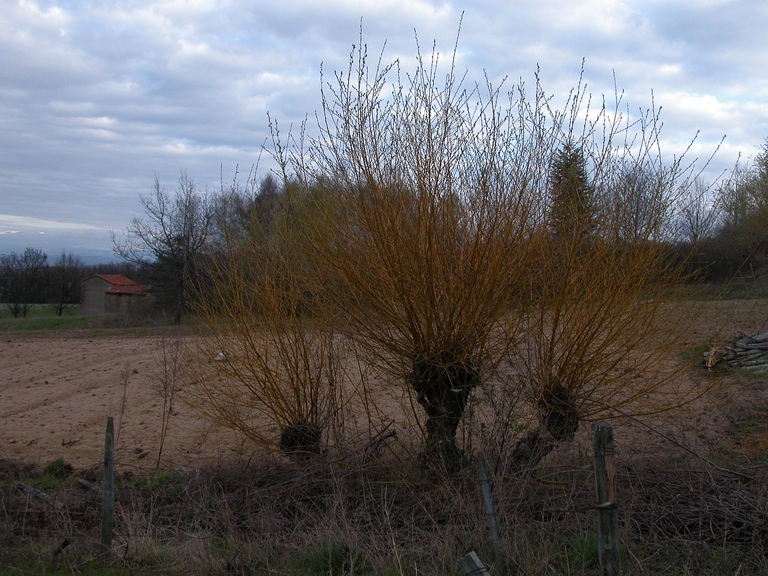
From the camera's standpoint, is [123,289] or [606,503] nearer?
[606,503]

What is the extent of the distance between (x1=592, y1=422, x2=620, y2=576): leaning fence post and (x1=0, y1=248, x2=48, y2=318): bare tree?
5168 cm

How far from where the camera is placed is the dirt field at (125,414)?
312 inches

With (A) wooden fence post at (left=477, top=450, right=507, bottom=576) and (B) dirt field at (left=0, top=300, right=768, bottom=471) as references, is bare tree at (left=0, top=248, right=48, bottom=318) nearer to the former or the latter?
(B) dirt field at (left=0, top=300, right=768, bottom=471)

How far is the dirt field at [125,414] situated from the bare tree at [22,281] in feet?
127

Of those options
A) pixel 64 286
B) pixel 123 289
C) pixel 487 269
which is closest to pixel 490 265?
pixel 487 269

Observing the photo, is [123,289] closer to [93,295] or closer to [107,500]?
[93,295]

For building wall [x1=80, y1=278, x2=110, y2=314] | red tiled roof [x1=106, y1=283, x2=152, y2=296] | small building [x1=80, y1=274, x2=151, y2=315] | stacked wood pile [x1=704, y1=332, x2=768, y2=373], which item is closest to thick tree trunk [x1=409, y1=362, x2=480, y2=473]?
stacked wood pile [x1=704, y1=332, x2=768, y2=373]

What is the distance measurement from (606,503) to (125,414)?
343 inches

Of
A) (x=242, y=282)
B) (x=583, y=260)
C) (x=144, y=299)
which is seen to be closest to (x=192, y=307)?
(x=242, y=282)

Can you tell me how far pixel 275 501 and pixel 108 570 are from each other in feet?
5.68

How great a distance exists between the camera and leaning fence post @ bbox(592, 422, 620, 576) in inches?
129

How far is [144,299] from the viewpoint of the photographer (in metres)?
35.9

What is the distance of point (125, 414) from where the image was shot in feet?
32.9

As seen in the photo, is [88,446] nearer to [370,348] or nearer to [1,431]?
[1,431]
